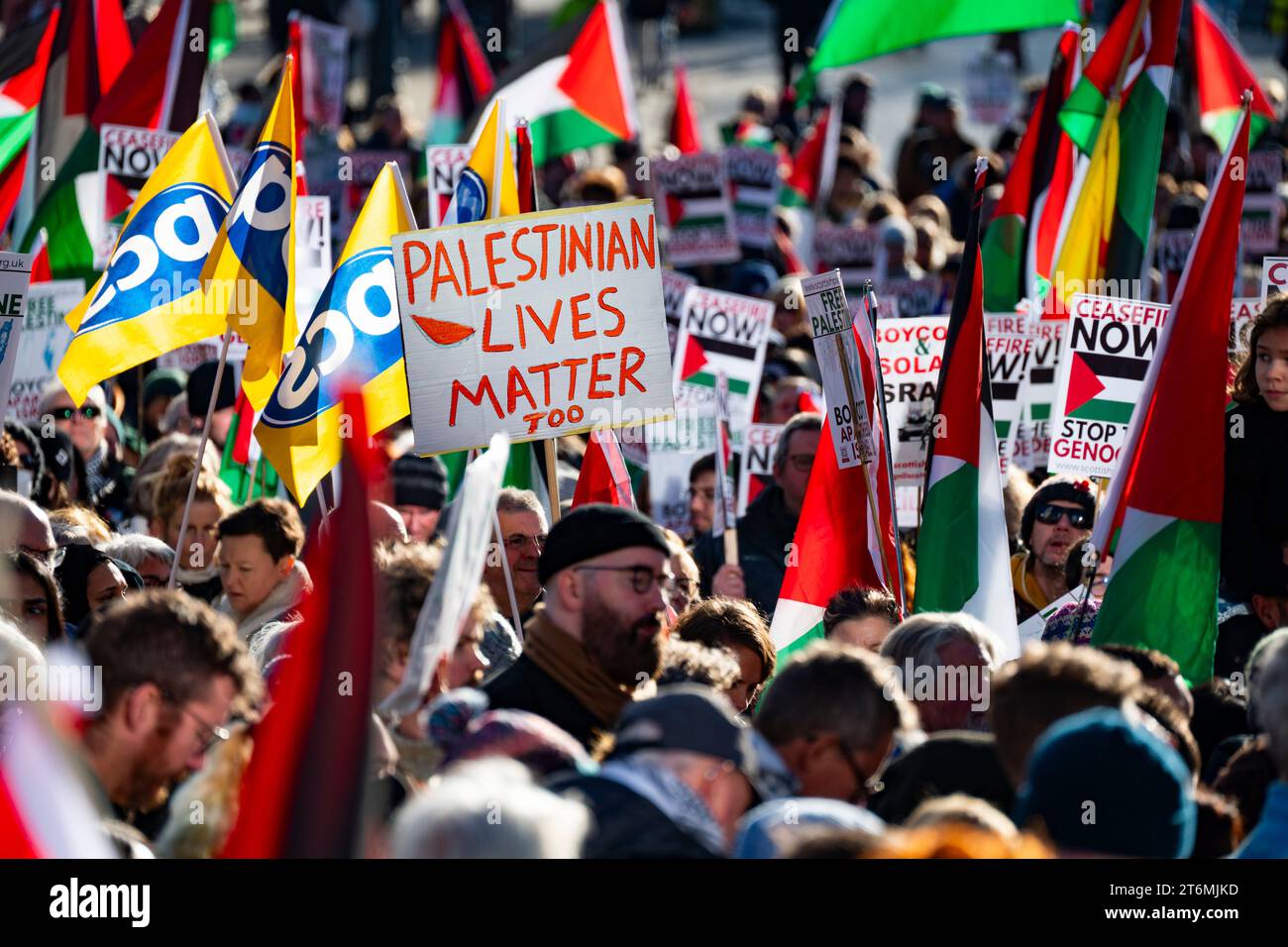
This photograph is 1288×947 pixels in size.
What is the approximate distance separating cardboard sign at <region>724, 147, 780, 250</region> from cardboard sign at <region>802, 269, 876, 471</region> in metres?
7.13

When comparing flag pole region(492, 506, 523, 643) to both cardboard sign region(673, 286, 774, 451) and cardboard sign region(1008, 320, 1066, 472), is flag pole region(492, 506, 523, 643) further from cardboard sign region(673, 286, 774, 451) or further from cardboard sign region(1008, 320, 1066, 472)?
cardboard sign region(673, 286, 774, 451)

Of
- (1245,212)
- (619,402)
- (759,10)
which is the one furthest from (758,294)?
(759,10)

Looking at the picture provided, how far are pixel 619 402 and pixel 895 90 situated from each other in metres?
22.7

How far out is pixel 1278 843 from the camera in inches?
154

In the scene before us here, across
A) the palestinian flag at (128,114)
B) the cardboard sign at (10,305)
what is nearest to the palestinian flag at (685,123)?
the palestinian flag at (128,114)

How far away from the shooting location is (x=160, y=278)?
807 cm

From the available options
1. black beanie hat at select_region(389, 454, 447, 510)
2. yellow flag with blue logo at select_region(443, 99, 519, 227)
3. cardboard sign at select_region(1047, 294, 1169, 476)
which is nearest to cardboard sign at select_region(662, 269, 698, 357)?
black beanie hat at select_region(389, 454, 447, 510)

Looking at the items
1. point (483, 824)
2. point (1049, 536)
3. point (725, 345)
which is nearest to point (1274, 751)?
point (483, 824)

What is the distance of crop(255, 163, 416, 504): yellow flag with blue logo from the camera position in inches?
291

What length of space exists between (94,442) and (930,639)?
537cm

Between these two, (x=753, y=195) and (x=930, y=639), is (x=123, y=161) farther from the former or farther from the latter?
(x=930, y=639)

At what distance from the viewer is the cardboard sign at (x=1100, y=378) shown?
7.98 meters

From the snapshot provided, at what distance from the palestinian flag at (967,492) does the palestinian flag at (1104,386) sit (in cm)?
90
